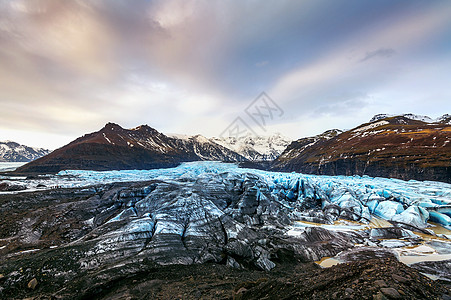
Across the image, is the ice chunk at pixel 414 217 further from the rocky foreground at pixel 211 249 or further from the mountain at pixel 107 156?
the mountain at pixel 107 156

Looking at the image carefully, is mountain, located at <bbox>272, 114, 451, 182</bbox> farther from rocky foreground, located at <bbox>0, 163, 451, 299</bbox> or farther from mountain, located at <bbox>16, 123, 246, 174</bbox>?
mountain, located at <bbox>16, 123, 246, 174</bbox>

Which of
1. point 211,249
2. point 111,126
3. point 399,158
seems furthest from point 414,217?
point 111,126

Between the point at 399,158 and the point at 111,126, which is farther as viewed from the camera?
the point at 111,126

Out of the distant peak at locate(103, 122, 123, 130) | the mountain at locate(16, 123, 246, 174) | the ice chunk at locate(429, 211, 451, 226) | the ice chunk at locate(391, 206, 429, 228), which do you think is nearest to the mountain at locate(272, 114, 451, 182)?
the ice chunk at locate(429, 211, 451, 226)

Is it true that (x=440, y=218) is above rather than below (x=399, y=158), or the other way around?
below

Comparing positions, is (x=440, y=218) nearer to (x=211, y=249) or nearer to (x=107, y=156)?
(x=211, y=249)

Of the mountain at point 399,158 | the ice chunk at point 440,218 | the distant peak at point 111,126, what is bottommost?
the ice chunk at point 440,218

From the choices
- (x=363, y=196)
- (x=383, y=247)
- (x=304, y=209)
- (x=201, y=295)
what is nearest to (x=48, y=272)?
(x=201, y=295)

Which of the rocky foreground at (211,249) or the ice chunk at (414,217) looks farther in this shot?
the ice chunk at (414,217)

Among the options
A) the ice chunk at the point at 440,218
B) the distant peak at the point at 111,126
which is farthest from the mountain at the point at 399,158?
the distant peak at the point at 111,126

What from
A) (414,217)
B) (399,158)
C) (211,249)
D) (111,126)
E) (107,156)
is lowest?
(211,249)
